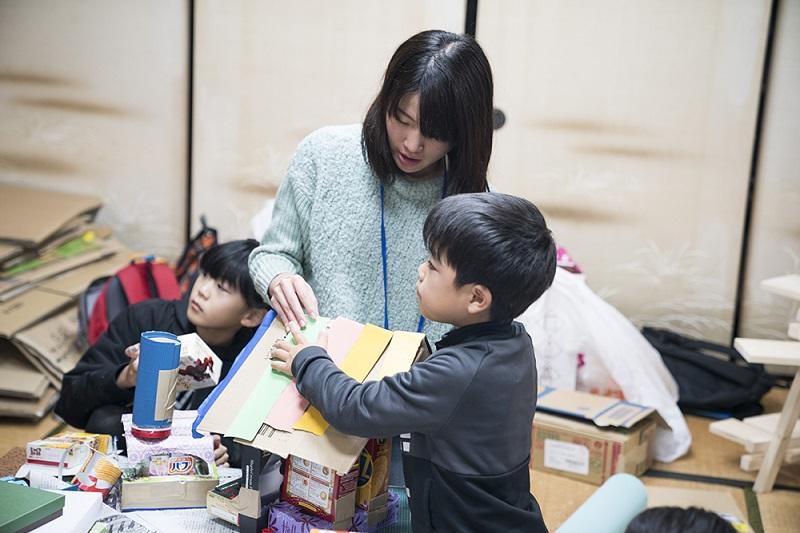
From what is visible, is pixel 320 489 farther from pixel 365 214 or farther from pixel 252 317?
pixel 252 317

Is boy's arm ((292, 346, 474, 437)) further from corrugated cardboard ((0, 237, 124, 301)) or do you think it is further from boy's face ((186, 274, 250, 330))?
corrugated cardboard ((0, 237, 124, 301))

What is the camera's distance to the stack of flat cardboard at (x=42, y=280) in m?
3.08

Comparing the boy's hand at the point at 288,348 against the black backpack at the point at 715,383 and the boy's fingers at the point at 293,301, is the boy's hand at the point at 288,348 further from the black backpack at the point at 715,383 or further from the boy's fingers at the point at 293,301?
the black backpack at the point at 715,383

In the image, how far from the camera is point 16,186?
3.90m

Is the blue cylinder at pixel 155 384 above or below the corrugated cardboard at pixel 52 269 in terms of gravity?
above

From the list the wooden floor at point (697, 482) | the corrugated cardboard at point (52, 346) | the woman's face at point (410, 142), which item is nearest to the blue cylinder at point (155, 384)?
the woman's face at point (410, 142)

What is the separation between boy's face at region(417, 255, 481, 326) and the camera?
136cm

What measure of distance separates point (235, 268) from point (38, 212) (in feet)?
5.60

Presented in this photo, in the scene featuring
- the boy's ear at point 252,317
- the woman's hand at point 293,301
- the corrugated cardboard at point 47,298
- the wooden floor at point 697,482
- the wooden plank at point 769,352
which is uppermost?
the woman's hand at point 293,301

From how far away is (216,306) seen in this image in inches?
87.9

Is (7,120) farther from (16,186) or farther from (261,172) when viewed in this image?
(261,172)

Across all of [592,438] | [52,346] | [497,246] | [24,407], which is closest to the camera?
[497,246]

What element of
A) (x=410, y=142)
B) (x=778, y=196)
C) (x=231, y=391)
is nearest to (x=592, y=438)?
(x=778, y=196)

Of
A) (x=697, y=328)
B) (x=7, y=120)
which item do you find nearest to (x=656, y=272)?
(x=697, y=328)
